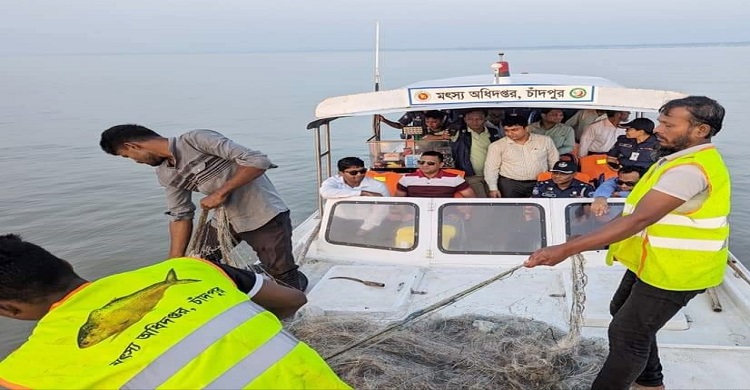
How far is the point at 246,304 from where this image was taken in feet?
4.85

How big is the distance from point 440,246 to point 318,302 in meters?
1.10

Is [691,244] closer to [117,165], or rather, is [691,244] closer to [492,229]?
[492,229]

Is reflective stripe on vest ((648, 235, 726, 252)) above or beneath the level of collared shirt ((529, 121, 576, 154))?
above

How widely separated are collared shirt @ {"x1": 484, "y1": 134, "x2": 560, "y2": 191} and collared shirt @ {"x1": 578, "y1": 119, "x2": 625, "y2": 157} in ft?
3.37

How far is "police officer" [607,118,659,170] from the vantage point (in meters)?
5.16

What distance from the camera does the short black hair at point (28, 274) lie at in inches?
58.2

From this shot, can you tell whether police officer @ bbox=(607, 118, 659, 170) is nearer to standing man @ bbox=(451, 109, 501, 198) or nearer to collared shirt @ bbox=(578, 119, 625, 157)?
collared shirt @ bbox=(578, 119, 625, 157)

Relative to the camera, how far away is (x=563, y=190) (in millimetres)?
4914

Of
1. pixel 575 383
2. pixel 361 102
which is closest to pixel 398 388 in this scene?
pixel 575 383

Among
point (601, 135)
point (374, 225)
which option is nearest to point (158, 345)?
point (374, 225)

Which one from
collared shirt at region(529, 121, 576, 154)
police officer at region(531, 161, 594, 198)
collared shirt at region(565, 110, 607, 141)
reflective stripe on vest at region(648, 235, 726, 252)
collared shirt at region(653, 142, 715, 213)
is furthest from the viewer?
collared shirt at region(565, 110, 607, 141)

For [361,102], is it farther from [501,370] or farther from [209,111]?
[209,111]

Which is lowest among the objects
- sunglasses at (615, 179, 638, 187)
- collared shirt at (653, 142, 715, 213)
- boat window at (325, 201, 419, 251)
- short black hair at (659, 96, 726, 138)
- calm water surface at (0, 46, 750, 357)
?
calm water surface at (0, 46, 750, 357)

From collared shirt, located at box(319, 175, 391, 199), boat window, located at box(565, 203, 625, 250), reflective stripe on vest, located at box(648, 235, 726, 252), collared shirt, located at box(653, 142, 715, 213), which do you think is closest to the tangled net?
reflective stripe on vest, located at box(648, 235, 726, 252)
